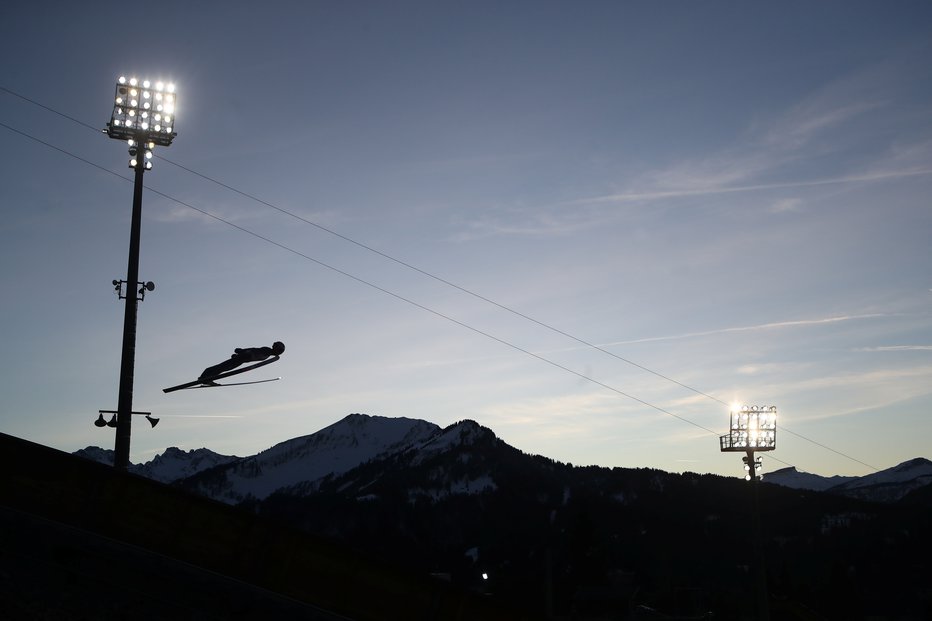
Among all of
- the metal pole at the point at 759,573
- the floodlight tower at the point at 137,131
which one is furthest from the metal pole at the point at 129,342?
the metal pole at the point at 759,573

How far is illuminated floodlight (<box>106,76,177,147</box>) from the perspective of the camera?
24.4 metres

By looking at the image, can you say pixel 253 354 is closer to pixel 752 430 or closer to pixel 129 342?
pixel 129 342

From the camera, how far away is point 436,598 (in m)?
14.9

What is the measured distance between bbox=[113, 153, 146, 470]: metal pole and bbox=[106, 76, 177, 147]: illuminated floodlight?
4.41 ft

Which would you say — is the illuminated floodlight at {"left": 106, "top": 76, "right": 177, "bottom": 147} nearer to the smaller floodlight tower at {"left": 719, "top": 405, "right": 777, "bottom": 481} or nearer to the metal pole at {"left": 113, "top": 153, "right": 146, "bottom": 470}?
the metal pole at {"left": 113, "top": 153, "right": 146, "bottom": 470}

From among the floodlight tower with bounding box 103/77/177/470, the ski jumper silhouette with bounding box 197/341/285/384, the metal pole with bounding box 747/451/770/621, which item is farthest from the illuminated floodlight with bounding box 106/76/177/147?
the metal pole with bounding box 747/451/770/621

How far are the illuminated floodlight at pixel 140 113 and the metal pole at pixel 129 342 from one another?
Result: 134 centimetres

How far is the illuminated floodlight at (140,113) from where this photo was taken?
2439 cm

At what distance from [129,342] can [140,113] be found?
770cm

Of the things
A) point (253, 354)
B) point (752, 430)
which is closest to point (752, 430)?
point (752, 430)

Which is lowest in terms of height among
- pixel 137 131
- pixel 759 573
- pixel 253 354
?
A: pixel 759 573

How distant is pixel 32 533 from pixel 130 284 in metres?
10.2

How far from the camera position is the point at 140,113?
80.6 feet

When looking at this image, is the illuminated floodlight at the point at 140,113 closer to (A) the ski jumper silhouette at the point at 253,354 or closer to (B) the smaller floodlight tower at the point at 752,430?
(A) the ski jumper silhouette at the point at 253,354
